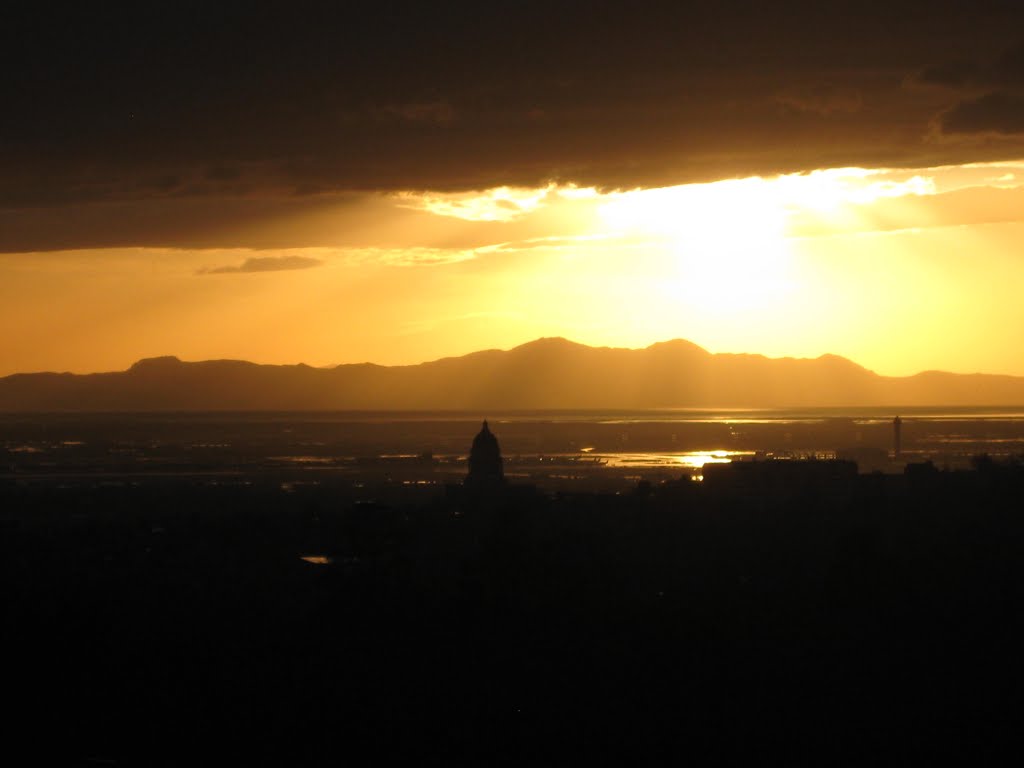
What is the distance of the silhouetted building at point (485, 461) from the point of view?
5136 inches

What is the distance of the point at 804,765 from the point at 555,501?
7942cm

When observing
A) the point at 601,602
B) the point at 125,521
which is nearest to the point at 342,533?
the point at 125,521

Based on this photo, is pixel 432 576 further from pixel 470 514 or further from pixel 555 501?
pixel 555 501

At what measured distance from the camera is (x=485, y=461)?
5187 inches

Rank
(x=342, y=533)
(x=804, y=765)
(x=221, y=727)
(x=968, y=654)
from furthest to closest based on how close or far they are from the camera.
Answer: (x=342, y=533)
(x=968, y=654)
(x=221, y=727)
(x=804, y=765)

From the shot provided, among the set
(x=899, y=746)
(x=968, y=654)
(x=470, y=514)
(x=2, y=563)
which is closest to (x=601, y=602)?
(x=968, y=654)

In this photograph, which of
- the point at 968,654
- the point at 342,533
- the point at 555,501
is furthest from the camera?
the point at 555,501

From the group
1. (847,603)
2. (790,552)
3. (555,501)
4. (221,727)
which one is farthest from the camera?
(555,501)

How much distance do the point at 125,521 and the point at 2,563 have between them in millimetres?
33437

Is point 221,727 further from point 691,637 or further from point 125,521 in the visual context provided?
point 125,521

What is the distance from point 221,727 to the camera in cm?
4325

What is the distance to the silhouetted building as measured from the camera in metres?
130

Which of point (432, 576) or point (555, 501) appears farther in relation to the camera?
point (555, 501)

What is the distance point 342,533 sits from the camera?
95.4m
